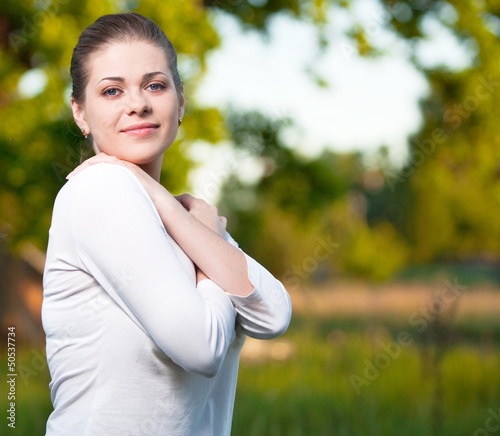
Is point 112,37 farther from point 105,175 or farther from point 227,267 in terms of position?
point 227,267

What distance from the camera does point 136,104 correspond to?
126 cm

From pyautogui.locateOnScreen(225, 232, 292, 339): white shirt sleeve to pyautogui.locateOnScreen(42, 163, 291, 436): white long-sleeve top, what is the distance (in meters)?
0.06

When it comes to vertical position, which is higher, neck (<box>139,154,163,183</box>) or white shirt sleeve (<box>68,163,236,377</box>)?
neck (<box>139,154,163,183</box>)

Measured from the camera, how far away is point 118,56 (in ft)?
4.17

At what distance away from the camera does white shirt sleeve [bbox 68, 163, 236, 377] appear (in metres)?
1.04

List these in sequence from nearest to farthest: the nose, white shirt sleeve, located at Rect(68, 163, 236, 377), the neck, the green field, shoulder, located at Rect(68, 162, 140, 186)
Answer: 1. white shirt sleeve, located at Rect(68, 163, 236, 377)
2. shoulder, located at Rect(68, 162, 140, 186)
3. the nose
4. the neck
5. the green field

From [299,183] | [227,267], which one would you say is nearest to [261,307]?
[227,267]

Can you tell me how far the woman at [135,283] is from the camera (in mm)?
1065

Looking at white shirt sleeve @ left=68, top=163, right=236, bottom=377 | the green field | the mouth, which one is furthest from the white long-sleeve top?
the green field

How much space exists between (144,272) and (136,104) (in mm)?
387

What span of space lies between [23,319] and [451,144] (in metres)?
7.01

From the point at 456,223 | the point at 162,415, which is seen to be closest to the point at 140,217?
the point at 162,415

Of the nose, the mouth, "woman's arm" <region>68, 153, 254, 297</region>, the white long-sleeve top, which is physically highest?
the nose

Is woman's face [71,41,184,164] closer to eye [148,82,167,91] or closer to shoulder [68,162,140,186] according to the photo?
eye [148,82,167,91]
